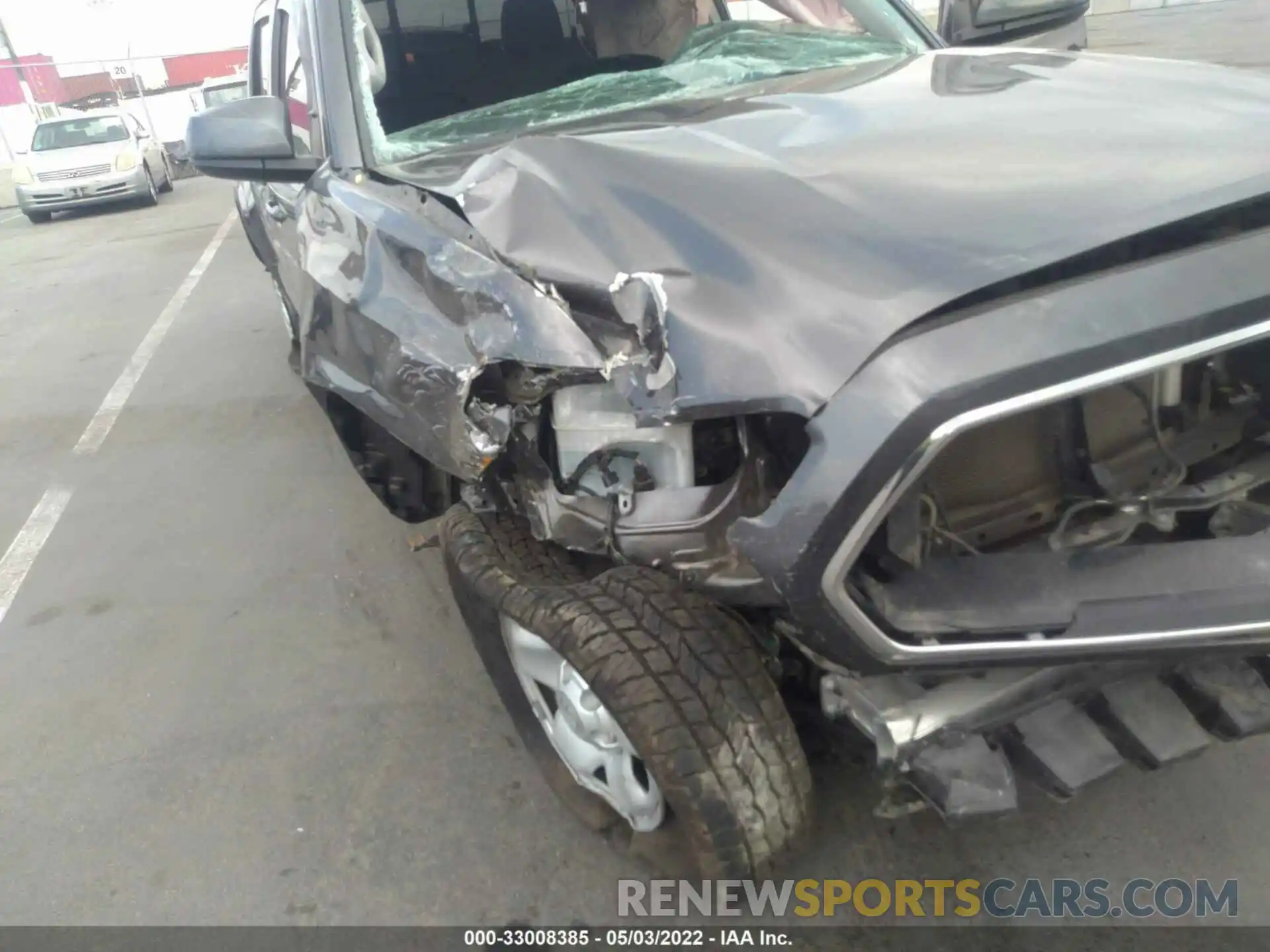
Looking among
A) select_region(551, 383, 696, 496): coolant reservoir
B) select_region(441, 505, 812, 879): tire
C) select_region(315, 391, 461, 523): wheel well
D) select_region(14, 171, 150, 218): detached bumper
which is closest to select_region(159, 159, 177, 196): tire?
select_region(14, 171, 150, 218): detached bumper

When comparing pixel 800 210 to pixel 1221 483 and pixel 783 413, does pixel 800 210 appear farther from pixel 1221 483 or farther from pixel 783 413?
pixel 1221 483

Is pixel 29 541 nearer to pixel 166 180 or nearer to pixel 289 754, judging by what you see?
pixel 289 754

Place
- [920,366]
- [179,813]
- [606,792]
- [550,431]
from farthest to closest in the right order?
[179,813] → [606,792] → [550,431] → [920,366]

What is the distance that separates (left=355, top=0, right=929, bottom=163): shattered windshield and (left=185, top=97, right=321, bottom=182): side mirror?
259 millimetres

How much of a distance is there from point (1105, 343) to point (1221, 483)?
701mm

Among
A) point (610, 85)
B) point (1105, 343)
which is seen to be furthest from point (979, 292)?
point (610, 85)

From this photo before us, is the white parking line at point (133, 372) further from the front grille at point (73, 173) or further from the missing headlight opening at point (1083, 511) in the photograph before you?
the front grille at point (73, 173)

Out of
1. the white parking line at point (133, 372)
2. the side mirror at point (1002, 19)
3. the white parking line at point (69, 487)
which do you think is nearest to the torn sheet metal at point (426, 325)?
the side mirror at point (1002, 19)

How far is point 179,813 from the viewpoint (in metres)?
2.45

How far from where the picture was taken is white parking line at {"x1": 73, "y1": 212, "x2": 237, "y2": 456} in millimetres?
5047

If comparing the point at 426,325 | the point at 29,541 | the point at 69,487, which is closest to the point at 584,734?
the point at 426,325

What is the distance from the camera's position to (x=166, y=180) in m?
15.9

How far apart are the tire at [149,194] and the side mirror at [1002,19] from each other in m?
14.1

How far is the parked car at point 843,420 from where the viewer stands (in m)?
1.42
